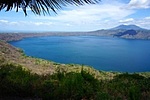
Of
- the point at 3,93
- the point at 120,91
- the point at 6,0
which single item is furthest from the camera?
the point at 120,91

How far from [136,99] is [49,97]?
1.55m

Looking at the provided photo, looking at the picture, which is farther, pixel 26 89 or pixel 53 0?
pixel 26 89

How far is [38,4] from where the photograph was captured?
2.59m

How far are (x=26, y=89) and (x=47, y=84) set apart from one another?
74 cm

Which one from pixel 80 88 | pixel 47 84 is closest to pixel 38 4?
pixel 80 88

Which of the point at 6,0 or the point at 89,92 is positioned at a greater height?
the point at 6,0

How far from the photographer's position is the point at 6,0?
9.45 ft

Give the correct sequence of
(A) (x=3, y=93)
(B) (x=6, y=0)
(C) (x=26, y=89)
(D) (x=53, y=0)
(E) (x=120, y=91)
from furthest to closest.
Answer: (E) (x=120, y=91) → (C) (x=26, y=89) → (A) (x=3, y=93) → (B) (x=6, y=0) → (D) (x=53, y=0)

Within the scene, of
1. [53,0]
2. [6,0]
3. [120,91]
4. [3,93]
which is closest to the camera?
[53,0]

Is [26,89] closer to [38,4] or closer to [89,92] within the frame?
[89,92]

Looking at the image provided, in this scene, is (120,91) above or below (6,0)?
below

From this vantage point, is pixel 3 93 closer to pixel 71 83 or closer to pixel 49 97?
pixel 49 97

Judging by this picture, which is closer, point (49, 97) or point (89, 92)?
point (49, 97)

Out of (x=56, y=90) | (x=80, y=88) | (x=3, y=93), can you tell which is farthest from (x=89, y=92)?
(x=3, y=93)
